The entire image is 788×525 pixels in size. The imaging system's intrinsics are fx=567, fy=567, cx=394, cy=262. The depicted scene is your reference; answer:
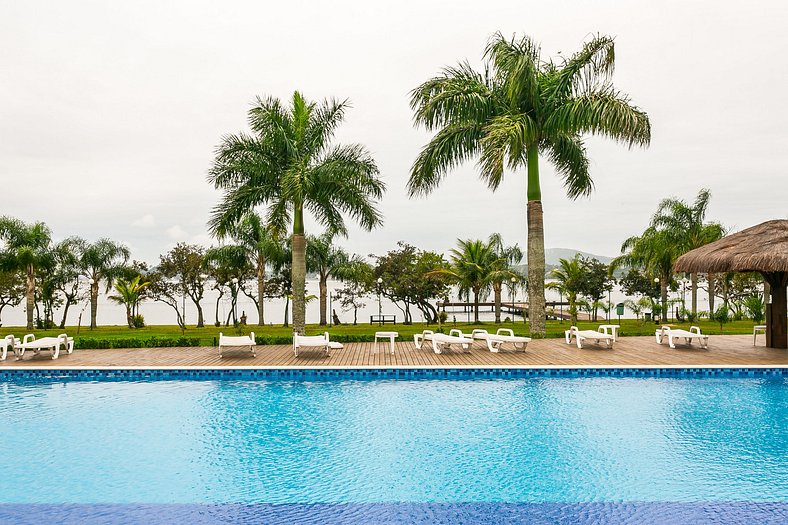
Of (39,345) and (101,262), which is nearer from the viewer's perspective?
(39,345)

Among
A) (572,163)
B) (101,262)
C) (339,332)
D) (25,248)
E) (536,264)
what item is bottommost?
(339,332)

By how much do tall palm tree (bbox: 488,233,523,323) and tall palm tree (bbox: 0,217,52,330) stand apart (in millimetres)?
21911

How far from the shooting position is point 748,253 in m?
13.1

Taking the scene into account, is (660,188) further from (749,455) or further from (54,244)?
(54,244)

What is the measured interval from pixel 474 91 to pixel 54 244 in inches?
937

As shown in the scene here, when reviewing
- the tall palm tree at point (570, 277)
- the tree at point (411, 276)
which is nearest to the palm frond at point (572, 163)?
the tree at point (411, 276)

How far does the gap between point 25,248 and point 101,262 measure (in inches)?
174

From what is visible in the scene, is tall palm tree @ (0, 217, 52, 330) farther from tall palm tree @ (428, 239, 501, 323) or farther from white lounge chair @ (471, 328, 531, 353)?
white lounge chair @ (471, 328, 531, 353)

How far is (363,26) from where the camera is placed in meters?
18.2

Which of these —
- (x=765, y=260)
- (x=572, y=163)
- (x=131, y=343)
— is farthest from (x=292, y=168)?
(x=765, y=260)

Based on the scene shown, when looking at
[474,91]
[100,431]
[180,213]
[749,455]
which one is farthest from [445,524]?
[180,213]

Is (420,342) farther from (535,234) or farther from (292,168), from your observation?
(292,168)

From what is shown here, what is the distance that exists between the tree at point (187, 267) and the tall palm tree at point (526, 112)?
19175 mm

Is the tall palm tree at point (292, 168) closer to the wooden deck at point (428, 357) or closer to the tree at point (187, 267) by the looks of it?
the wooden deck at point (428, 357)
